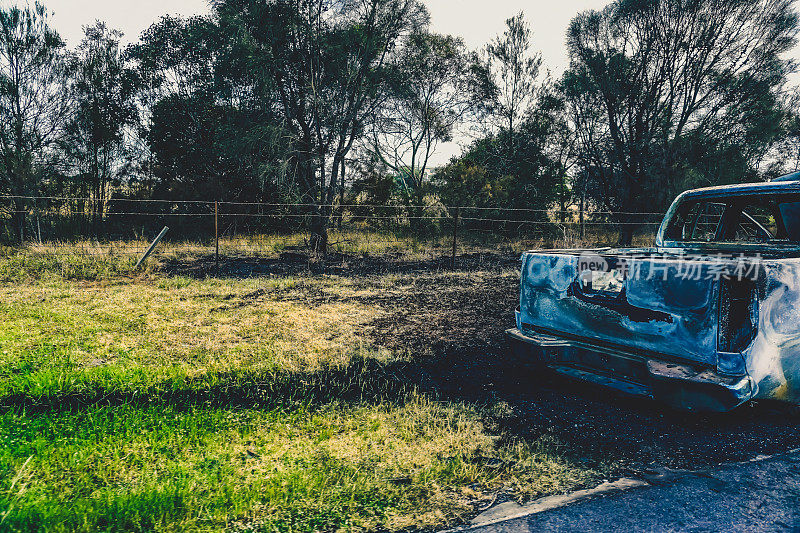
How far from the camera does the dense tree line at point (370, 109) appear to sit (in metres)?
11.9

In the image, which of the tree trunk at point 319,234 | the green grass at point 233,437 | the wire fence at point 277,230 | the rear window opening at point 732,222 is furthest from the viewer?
the tree trunk at point 319,234

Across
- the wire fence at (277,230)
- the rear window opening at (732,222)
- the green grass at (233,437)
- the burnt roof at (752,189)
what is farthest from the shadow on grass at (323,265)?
the burnt roof at (752,189)

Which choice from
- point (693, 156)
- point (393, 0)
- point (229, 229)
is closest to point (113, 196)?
point (229, 229)

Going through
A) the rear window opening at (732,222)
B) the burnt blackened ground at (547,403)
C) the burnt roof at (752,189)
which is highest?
the burnt roof at (752,189)

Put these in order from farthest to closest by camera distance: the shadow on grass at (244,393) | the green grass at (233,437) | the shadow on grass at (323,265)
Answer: the shadow on grass at (323,265)
the shadow on grass at (244,393)
the green grass at (233,437)

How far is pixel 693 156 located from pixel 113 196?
69.8ft

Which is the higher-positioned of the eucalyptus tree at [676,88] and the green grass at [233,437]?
the eucalyptus tree at [676,88]

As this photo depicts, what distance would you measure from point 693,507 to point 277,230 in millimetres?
14515

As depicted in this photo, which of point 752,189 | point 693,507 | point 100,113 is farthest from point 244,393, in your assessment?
point 100,113

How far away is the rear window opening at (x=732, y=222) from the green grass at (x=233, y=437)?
8.05 ft

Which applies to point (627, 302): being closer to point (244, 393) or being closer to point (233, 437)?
point (233, 437)

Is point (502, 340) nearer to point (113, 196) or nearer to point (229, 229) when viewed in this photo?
point (229, 229)

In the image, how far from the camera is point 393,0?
11.8 meters

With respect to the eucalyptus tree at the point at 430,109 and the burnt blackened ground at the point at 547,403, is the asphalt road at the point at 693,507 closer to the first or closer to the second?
the burnt blackened ground at the point at 547,403
